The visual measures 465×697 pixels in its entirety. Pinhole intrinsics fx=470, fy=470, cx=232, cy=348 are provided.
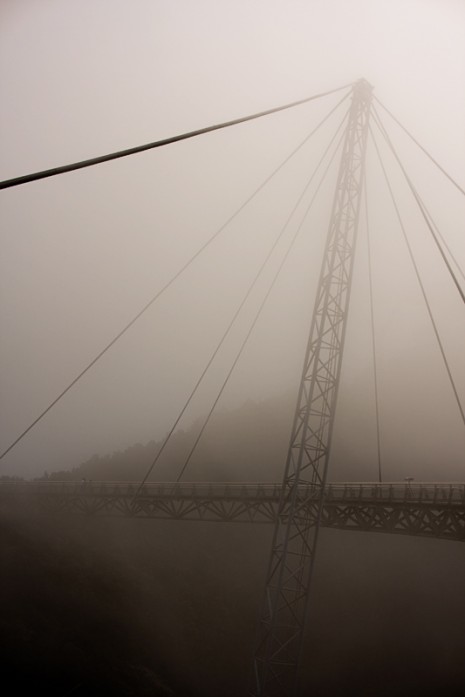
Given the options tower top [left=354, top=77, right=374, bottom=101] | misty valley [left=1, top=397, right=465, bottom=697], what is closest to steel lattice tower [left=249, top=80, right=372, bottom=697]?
tower top [left=354, top=77, right=374, bottom=101]

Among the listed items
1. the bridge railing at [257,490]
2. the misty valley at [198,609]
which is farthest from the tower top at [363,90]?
the misty valley at [198,609]

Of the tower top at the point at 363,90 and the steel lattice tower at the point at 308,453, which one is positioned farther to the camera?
the tower top at the point at 363,90

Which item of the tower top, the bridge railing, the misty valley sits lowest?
the misty valley

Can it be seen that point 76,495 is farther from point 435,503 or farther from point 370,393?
point 370,393

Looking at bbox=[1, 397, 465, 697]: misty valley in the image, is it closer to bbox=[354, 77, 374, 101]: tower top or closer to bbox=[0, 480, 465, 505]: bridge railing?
bbox=[0, 480, 465, 505]: bridge railing

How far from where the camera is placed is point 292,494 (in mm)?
23781

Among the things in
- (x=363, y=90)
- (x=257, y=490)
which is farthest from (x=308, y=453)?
(x=363, y=90)

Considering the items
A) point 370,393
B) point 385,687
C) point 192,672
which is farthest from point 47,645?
point 370,393

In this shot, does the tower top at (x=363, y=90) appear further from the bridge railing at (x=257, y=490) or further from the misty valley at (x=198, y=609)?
the misty valley at (x=198, y=609)

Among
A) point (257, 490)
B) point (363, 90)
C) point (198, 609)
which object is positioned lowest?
point (198, 609)

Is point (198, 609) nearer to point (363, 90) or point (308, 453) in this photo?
point (308, 453)

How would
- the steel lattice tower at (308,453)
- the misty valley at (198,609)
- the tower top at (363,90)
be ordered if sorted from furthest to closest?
the misty valley at (198,609), the tower top at (363,90), the steel lattice tower at (308,453)

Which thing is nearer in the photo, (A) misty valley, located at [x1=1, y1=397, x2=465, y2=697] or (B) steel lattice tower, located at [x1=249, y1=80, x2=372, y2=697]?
(B) steel lattice tower, located at [x1=249, y1=80, x2=372, y2=697]

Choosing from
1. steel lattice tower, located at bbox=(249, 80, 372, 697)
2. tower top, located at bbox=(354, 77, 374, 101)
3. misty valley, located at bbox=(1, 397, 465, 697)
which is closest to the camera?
steel lattice tower, located at bbox=(249, 80, 372, 697)
